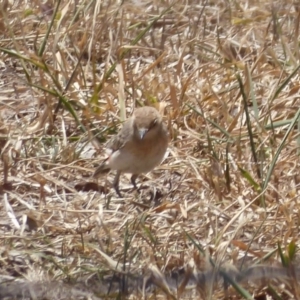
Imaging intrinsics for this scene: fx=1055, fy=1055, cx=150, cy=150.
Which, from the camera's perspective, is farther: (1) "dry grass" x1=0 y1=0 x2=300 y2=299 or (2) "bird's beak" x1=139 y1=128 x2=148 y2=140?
(2) "bird's beak" x1=139 y1=128 x2=148 y2=140

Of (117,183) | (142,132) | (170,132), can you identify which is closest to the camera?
(142,132)

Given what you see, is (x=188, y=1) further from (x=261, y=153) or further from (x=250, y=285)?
(x=250, y=285)

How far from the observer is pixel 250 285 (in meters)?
5.33

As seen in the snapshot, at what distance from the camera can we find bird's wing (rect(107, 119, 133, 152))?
22.7 feet

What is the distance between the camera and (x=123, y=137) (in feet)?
22.7

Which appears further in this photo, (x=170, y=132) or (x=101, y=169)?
(x=170, y=132)

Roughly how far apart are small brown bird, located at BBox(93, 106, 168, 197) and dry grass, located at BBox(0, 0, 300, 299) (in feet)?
0.52

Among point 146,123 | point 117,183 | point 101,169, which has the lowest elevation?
point 117,183

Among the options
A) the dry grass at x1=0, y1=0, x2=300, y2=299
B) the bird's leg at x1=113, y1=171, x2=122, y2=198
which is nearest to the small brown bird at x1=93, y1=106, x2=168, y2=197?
the bird's leg at x1=113, y1=171, x2=122, y2=198

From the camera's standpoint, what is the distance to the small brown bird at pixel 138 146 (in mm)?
6758

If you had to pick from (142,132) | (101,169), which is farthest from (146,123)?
(101,169)

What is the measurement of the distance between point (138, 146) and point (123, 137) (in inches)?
4.6

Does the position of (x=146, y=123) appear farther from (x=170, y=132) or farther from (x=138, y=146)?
(x=170, y=132)

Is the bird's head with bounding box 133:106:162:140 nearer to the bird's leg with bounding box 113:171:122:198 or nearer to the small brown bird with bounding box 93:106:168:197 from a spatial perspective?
the small brown bird with bounding box 93:106:168:197
